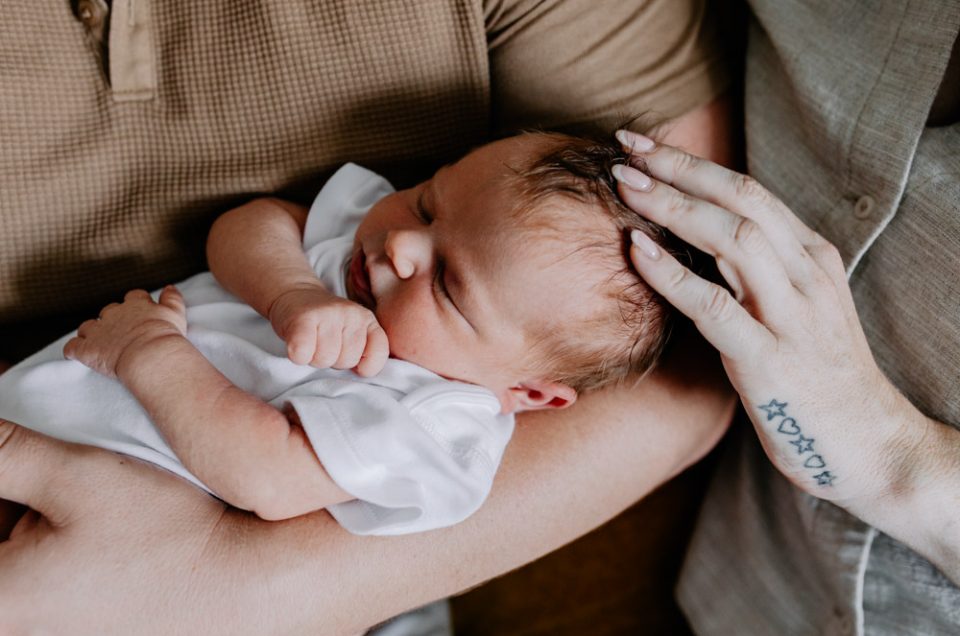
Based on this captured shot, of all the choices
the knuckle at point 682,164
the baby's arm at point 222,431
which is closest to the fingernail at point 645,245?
the knuckle at point 682,164

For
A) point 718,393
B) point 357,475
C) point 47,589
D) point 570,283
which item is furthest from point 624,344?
point 47,589

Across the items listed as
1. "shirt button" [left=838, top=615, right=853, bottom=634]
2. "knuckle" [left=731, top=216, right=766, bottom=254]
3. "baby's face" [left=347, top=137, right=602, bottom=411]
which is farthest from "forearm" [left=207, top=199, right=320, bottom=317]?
"shirt button" [left=838, top=615, right=853, bottom=634]

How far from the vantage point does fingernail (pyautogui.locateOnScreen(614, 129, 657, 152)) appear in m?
0.96

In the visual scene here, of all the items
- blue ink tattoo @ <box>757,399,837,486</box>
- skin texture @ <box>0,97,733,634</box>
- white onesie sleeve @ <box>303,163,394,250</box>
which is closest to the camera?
skin texture @ <box>0,97,733,634</box>

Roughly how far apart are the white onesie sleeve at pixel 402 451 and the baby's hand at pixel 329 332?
0.05 m

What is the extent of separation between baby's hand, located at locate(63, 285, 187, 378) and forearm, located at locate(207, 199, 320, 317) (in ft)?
0.29

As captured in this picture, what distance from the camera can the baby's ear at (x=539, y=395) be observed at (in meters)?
1.04

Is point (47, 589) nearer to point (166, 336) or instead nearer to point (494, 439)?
point (166, 336)

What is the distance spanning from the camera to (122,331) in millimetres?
979

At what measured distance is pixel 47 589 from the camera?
2.78 feet

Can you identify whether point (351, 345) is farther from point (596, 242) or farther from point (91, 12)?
point (91, 12)

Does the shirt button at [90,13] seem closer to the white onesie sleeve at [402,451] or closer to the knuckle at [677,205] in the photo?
the white onesie sleeve at [402,451]

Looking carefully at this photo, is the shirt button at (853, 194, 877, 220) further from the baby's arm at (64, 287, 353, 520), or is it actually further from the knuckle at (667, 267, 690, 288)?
the baby's arm at (64, 287, 353, 520)

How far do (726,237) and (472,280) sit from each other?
31 cm
